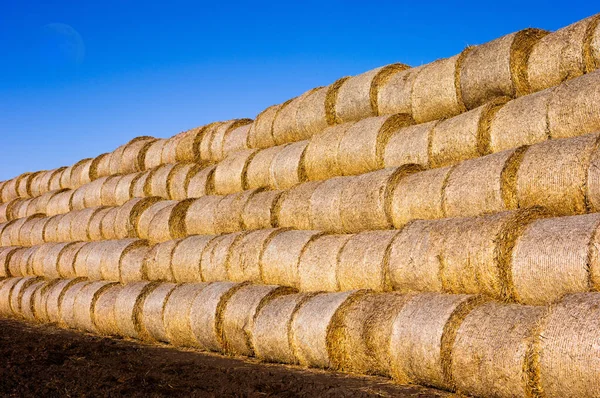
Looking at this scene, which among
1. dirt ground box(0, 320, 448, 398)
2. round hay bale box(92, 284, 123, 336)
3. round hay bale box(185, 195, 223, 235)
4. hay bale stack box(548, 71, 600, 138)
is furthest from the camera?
round hay bale box(92, 284, 123, 336)

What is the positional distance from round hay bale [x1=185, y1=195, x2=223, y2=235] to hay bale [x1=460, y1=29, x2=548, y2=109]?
17.1 ft

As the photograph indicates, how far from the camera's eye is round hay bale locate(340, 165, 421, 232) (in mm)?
8500

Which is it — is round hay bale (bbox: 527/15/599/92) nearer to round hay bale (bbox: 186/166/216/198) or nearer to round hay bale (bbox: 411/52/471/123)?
round hay bale (bbox: 411/52/471/123)

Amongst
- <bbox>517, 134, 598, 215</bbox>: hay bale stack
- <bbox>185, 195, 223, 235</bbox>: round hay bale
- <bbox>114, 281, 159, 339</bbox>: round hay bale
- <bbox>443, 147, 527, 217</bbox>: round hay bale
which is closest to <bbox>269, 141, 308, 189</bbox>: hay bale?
<bbox>185, 195, 223, 235</bbox>: round hay bale

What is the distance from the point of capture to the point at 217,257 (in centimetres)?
1077

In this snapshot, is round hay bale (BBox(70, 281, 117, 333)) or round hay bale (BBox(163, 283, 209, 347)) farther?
round hay bale (BBox(70, 281, 117, 333))

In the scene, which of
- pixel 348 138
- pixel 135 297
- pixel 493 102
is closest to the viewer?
pixel 493 102

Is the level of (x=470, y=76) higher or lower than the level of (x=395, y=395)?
higher

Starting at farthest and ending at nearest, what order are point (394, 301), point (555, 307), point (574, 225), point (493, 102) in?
1. point (493, 102)
2. point (394, 301)
3. point (574, 225)
4. point (555, 307)

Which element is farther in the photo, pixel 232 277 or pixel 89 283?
pixel 89 283

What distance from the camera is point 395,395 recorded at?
6.46m

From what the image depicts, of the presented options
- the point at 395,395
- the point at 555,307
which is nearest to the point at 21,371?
the point at 395,395

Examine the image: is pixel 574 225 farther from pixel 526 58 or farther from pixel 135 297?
pixel 135 297

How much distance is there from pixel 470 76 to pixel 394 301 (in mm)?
3227
